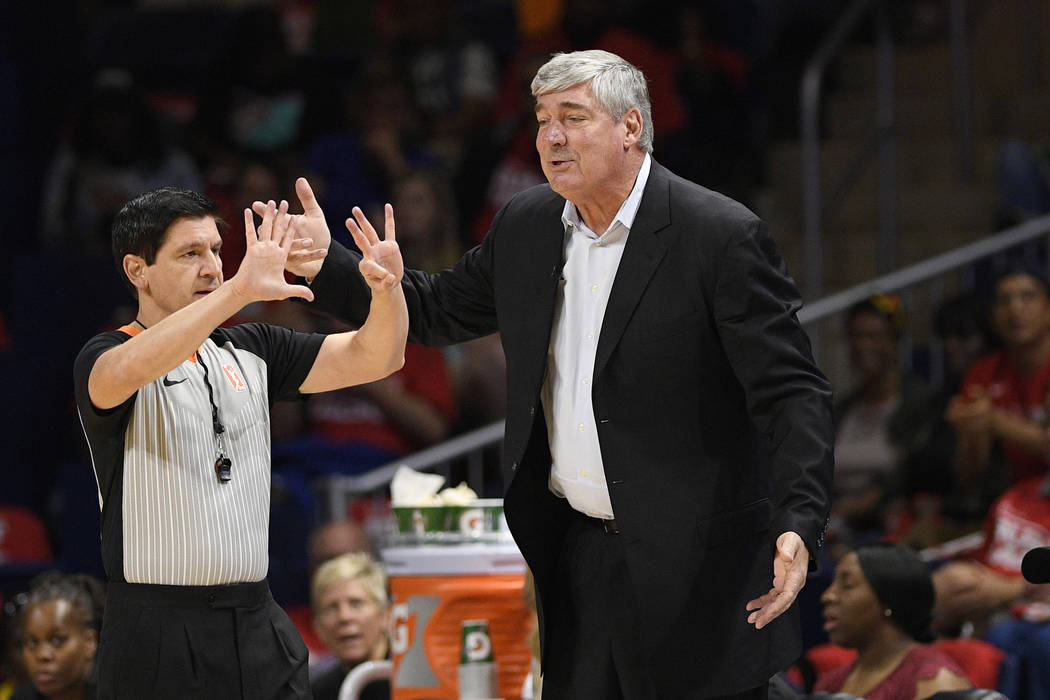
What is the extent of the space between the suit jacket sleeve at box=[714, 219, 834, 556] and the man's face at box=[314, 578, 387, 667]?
2365mm

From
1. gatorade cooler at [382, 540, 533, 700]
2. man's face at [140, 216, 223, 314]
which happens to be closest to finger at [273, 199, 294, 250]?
man's face at [140, 216, 223, 314]

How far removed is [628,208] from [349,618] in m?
2.36

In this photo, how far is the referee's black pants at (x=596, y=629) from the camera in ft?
10.4

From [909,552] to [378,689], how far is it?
1579mm

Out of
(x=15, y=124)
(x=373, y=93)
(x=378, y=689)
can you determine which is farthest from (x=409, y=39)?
(x=378, y=689)

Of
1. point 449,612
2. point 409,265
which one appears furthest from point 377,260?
point 409,265

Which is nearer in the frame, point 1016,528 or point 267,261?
point 267,261

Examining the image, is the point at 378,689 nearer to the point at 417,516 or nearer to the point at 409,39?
the point at 417,516

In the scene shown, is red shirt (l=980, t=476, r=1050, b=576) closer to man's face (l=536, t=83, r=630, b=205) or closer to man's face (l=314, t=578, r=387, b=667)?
man's face (l=314, t=578, r=387, b=667)

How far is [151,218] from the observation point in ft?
10.4

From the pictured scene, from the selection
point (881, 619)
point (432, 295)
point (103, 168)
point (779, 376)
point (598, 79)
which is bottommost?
point (881, 619)

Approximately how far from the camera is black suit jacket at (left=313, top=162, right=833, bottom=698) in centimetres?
309

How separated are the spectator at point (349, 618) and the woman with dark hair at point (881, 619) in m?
1.40

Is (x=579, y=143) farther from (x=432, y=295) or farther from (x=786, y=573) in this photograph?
(x=786, y=573)
